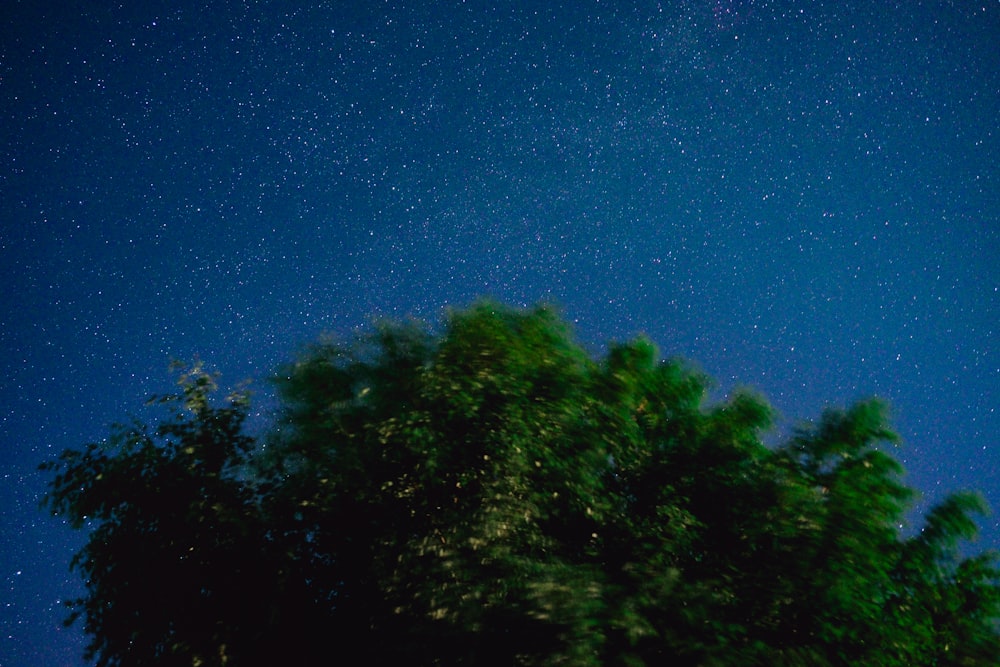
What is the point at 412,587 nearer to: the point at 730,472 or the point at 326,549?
the point at 326,549

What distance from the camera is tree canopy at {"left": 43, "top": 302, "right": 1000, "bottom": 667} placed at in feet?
19.0

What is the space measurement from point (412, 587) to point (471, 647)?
85 cm

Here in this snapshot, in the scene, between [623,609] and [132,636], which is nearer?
[623,609]

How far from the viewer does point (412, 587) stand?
6262 mm

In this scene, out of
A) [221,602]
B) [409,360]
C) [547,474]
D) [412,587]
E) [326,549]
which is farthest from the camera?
[409,360]

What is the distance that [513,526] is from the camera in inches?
244

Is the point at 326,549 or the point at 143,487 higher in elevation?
the point at 143,487

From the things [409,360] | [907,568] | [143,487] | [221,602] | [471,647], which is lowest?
[471,647]

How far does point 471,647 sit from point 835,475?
15.2ft

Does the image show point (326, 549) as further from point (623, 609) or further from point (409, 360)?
point (623, 609)

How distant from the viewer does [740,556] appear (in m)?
7.00

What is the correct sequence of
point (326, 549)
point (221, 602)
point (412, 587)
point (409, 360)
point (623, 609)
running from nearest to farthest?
point (623, 609) < point (412, 587) < point (221, 602) < point (326, 549) < point (409, 360)

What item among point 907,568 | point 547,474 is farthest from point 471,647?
point 907,568

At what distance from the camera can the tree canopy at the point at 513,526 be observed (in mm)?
5793
